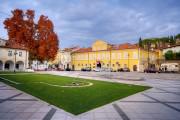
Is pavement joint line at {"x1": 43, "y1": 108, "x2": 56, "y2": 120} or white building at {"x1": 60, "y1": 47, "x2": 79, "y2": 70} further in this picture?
white building at {"x1": 60, "y1": 47, "x2": 79, "y2": 70}

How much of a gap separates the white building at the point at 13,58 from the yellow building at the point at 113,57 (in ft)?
A: 90.8

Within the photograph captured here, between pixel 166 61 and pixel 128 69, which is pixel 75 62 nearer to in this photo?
pixel 128 69

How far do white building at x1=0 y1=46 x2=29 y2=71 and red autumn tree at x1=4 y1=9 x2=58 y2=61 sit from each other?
15.5ft

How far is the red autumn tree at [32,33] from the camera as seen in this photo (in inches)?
1660

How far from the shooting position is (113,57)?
64.4m

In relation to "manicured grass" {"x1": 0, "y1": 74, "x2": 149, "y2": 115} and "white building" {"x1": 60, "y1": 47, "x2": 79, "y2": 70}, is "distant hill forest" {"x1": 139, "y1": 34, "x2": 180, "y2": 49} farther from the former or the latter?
"manicured grass" {"x1": 0, "y1": 74, "x2": 149, "y2": 115}

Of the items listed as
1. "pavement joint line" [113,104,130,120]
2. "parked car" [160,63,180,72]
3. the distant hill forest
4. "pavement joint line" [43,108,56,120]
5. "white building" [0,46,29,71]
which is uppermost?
the distant hill forest

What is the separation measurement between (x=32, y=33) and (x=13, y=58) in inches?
413

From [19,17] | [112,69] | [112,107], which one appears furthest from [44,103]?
[112,69]

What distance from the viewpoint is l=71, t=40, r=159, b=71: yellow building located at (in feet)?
193

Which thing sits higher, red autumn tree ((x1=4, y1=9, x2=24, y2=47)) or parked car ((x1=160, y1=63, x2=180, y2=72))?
red autumn tree ((x1=4, y1=9, x2=24, y2=47))

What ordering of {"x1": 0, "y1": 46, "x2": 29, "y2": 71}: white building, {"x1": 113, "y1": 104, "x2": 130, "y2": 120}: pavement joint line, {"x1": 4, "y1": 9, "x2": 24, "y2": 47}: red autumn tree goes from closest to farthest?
{"x1": 113, "y1": 104, "x2": 130, "y2": 120}: pavement joint line, {"x1": 4, "y1": 9, "x2": 24, "y2": 47}: red autumn tree, {"x1": 0, "y1": 46, "x2": 29, "y2": 71}: white building

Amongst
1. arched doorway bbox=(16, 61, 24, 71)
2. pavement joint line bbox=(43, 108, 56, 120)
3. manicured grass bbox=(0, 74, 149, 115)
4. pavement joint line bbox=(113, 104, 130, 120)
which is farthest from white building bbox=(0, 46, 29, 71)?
pavement joint line bbox=(113, 104, 130, 120)

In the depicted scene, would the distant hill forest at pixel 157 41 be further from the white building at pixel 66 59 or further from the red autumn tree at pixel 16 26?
the red autumn tree at pixel 16 26
